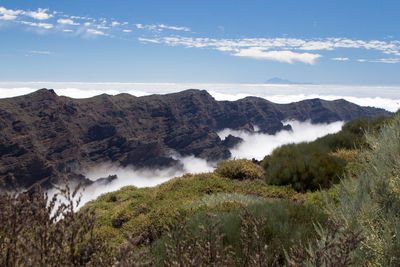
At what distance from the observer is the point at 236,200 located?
8.92 metres

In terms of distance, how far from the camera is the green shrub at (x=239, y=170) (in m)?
13.9

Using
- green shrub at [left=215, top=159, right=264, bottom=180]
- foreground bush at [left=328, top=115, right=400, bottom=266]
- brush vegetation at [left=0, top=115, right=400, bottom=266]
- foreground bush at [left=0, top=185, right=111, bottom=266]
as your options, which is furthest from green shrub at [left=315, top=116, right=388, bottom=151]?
foreground bush at [left=0, top=185, right=111, bottom=266]

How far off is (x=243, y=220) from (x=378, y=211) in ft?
5.96

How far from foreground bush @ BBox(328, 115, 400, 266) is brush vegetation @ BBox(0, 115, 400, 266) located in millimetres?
12

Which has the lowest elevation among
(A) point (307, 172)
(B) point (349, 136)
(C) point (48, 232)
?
(A) point (307, 172)

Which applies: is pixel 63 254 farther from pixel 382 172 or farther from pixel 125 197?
pixel 125 197

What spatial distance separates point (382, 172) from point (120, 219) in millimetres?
8448

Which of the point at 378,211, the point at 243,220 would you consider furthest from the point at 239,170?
the point at 243,220

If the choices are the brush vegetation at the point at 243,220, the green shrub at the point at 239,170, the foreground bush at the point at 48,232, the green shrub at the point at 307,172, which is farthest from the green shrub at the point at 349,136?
the foreground bush at the point at 48,232

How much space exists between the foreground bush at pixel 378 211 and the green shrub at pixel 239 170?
9630 millimetres

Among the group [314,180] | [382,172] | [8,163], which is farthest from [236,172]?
[8,163]

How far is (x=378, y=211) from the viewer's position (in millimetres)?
3533

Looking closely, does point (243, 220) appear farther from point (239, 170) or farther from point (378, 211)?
point (239, 170)

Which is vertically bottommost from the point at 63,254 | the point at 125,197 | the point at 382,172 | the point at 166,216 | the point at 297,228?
the point at 125,197
